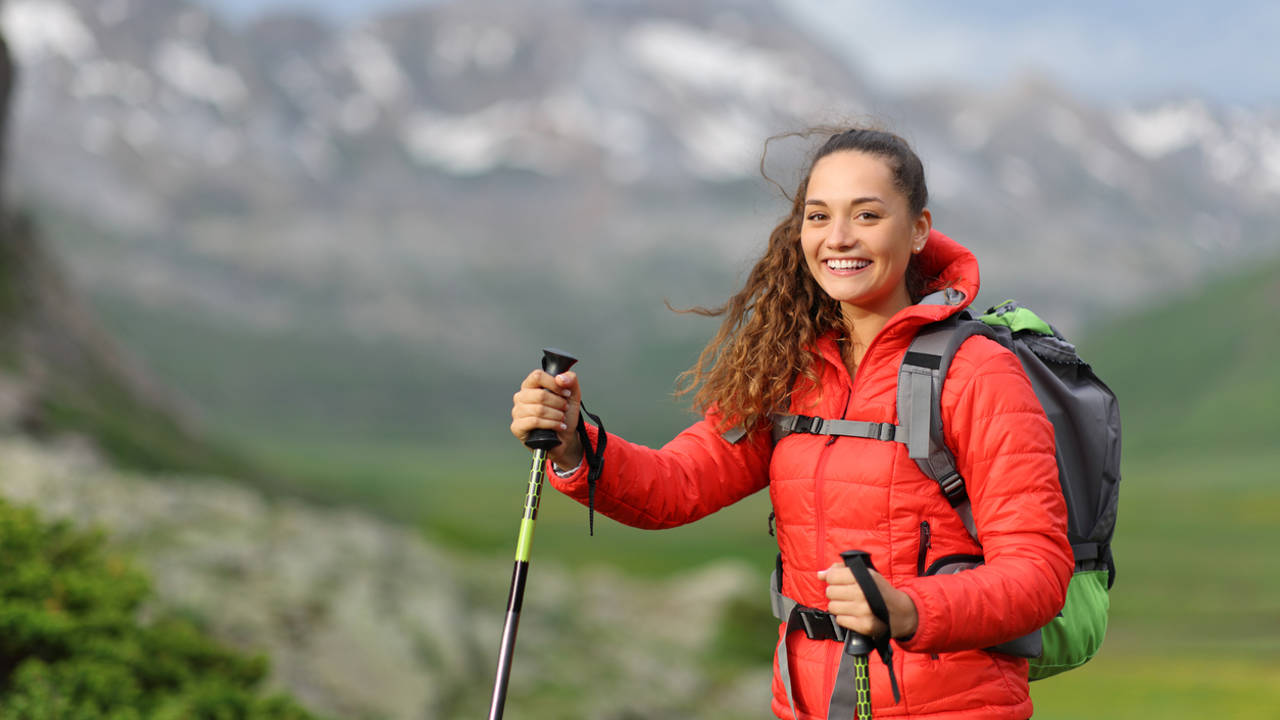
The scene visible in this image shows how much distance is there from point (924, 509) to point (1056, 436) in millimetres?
578

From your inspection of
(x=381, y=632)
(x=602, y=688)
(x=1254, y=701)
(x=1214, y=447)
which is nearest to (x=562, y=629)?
(x=602, y=688)

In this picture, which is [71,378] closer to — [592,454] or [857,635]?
[592,454]

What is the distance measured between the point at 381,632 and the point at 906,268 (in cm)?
975

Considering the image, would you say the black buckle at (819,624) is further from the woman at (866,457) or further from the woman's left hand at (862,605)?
the woman's left hand at (862,605)

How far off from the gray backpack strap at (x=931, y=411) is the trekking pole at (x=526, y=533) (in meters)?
1.22

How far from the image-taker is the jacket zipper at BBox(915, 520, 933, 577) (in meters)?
3.87

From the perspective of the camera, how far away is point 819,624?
161 inches

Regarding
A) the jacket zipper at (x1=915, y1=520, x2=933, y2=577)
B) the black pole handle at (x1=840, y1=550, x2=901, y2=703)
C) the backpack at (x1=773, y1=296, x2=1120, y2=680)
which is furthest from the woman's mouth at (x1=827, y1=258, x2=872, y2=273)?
the black pole handle at (x1=840, y1=550, x2=901, y2=703)

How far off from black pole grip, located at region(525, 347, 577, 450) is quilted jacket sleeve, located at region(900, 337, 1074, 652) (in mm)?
1374

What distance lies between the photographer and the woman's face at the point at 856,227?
13.5ft

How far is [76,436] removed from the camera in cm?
2602

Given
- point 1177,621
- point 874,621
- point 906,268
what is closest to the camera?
point 874,621

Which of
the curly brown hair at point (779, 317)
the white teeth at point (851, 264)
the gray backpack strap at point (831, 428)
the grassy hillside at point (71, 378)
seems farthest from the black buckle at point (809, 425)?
the grassy hillside at point (71, 378)

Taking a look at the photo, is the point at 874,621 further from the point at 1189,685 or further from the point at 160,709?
the point at 1189,685
